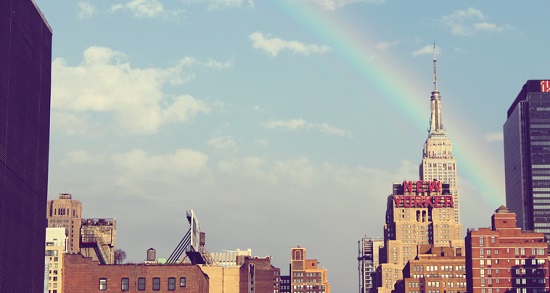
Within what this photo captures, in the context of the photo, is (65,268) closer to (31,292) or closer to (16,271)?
(31,292)

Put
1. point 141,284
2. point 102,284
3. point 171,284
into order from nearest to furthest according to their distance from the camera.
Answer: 1. point 102,284
2. point 141,284
3. point 171,284

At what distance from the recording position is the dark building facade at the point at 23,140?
435ft

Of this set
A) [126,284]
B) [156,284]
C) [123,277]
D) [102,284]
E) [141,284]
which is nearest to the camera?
[126,284]

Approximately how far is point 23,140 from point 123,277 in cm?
5732

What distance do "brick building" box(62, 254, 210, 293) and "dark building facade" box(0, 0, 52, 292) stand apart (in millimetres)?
31034

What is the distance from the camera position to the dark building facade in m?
Answer: 132

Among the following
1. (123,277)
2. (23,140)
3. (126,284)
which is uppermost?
(23,140)

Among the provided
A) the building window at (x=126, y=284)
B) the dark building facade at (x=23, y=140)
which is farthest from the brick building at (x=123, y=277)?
the dark building facade at (x=23, y=140)

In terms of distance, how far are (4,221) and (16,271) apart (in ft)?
37.8

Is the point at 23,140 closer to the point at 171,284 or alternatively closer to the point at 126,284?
the point at 126,284

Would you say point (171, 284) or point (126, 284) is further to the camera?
point (171, 284)

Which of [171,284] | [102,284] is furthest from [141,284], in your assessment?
[102,284]

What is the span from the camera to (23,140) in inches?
5748

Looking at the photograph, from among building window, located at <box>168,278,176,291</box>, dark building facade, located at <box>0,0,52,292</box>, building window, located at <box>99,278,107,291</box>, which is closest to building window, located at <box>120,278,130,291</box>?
building window, located at <box>99,278,107,291</box>
